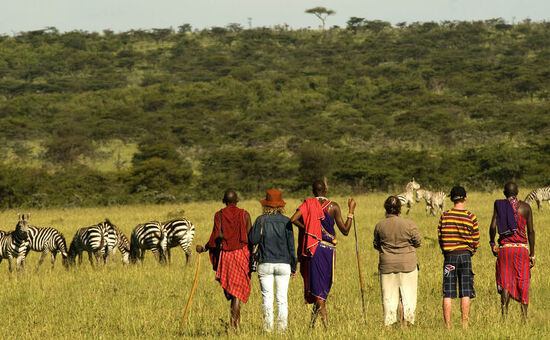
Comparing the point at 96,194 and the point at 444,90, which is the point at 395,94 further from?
the point at 96,194

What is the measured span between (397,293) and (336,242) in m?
0.87

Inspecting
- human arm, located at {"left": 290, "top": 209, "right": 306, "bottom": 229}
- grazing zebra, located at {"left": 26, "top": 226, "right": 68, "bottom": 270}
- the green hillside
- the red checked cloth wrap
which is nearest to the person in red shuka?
human arm, located at {"left": 290, "top": 209, "right": 306, "bottom": 229}

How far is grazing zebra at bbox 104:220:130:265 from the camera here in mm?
16297

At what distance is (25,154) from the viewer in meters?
58.1

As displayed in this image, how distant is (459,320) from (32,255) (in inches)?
489

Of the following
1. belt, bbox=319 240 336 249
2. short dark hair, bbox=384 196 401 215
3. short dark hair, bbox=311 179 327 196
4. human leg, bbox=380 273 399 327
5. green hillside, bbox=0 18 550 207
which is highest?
green hillside, bbox=0 18 550 207

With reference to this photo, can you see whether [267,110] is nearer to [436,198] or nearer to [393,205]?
[436,198]

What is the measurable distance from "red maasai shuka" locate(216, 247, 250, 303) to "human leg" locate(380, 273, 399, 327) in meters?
1.56

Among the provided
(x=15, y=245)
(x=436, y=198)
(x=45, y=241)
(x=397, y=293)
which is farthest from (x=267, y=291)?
(x=436, y=198)

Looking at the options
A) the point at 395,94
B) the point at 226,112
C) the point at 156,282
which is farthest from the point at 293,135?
the point at 156,282

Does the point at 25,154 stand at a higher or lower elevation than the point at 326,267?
higher

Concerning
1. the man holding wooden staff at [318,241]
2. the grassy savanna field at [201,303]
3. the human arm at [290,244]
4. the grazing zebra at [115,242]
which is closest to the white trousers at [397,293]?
the grassy savanna field at [201,303]

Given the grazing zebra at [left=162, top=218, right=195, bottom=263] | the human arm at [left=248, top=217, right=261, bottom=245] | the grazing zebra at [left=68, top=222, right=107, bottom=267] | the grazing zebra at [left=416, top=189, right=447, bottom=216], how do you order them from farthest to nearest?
1. the grazing zebra at [left=416, top=189, right=447, bottom=216]
2. the grazing zebra at [left=162, top=218, right=195, bottom=263]
3. the grazing zebra at [left=68, top=222, right=107, bottom=267]
4. the human arm at [left=248, top=217, right=261, bottom=245]

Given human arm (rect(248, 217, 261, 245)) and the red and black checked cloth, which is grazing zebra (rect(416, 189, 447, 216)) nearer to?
the red and black checked cloth
